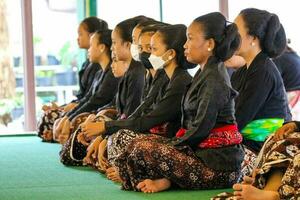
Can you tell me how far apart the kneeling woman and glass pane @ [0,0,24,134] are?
4886 millimetres

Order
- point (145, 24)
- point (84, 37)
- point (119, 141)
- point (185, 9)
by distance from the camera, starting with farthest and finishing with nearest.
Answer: point (185, 9)
point (84, 37)
point (145, 24)
point (119, 141)

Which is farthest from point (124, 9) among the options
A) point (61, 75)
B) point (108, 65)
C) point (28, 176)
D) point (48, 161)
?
point (28, 176)

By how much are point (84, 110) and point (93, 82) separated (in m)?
0.62

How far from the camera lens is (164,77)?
13.7ft

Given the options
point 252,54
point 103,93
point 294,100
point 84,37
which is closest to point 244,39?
point 252,54

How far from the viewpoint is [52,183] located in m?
4.06

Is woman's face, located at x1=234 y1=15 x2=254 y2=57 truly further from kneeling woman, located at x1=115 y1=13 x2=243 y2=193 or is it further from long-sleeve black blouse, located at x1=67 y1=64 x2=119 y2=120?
long-sleeve black blouse, located at x1=67 y1=64 x2=119 y2=120

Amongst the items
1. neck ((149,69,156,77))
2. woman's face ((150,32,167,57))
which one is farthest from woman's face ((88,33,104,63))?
woman's face ((150,32,167,57))

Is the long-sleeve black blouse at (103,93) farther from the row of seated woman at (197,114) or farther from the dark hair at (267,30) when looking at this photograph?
the dark hair at (267,30)

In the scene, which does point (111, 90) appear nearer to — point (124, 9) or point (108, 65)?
point (108, 65)

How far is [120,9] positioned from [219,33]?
4.90 meters

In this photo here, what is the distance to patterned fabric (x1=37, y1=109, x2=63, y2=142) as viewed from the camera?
664 centimetres

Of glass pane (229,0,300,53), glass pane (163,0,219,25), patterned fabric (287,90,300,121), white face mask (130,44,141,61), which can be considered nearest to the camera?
white face mask (130,44,141,61)

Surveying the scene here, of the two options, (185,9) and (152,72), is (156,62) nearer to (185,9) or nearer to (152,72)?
(152,72)
